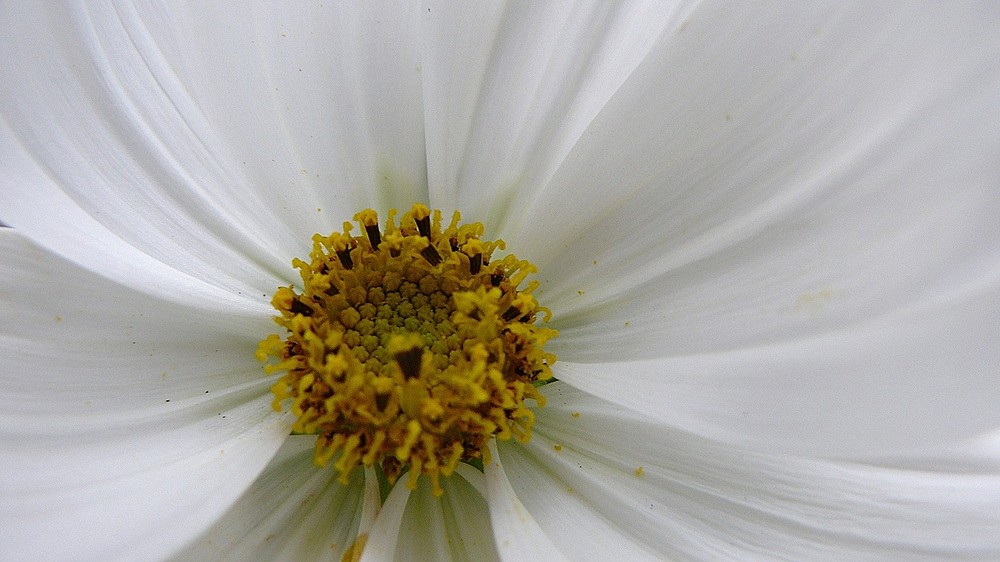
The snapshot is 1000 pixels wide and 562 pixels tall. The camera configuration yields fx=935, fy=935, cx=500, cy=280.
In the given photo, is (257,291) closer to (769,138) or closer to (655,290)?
(655,290)

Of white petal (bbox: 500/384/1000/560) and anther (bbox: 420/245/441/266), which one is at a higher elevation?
anther (bbox: 420/245/441/266)

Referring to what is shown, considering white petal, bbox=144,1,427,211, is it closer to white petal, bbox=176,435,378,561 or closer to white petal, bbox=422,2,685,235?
white petal, bbox=422,2,685,235

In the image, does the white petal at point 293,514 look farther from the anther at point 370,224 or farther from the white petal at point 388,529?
the anther at point 370,224

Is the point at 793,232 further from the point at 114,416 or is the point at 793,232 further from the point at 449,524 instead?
the point at 114,416

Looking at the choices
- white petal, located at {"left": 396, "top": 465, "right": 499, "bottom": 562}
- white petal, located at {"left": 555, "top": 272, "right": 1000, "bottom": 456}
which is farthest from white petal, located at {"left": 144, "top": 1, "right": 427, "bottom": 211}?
white petal, located at {"left": 555, "top": 272, "right": 1000, "bottom": 456}

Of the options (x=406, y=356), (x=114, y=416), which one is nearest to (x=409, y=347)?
(x=406, y=356)

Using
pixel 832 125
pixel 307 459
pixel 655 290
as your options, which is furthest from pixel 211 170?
pixel 832 125
